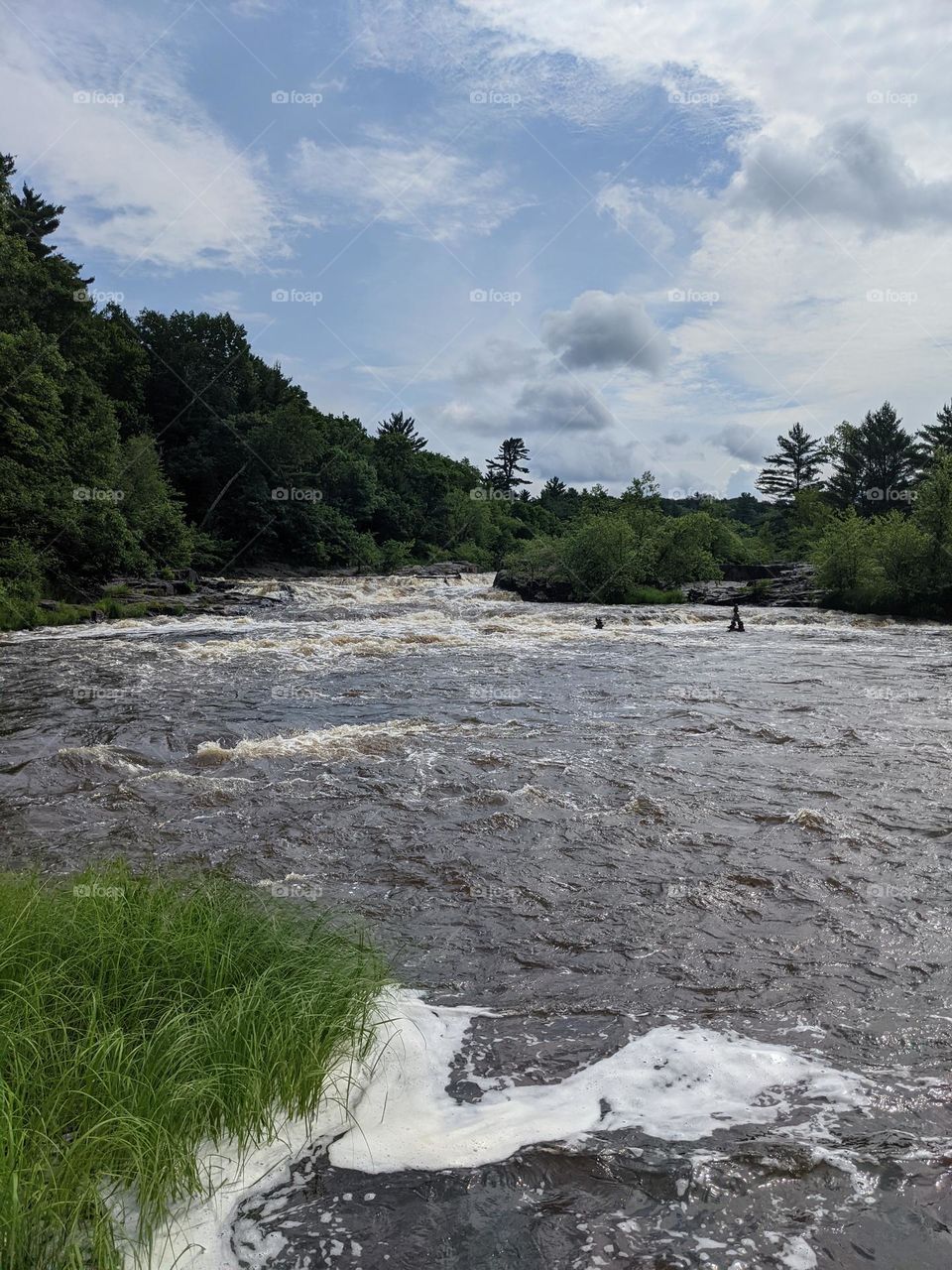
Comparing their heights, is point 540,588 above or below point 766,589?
below

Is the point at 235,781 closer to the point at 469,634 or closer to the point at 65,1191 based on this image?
the point at 65,1191

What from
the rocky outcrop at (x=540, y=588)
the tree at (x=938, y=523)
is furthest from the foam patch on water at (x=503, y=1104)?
the rocky outcrop at (x=540, y=588)

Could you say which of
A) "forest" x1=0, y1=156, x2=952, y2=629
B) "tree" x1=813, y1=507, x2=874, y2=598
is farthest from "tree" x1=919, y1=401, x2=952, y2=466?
"tree" x1=813, y1=507, x2=874, y2=598

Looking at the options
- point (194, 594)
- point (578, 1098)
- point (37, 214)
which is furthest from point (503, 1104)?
point (37, 214)

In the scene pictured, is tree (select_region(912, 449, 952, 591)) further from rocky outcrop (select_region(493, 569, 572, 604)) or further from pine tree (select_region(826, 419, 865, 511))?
pine tree (select_region(826, 419, 865, 511))

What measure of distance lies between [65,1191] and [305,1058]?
39.6 inches

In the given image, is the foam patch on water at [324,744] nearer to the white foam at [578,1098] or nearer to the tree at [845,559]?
the white foam at [578,1098]

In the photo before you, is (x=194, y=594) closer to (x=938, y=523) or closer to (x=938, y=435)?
(x=938, y=523)

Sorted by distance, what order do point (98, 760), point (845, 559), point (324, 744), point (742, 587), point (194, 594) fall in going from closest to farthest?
point (98, 760)
point (324, 744)
point (194, 594)
point (845, 559)
point (742, 587)

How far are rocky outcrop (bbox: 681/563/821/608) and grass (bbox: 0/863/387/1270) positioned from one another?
32528mm

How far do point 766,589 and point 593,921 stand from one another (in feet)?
110

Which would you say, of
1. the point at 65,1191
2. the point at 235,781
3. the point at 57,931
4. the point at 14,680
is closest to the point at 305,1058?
the point at 65,1191

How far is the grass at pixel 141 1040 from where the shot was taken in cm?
240

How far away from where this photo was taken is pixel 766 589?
35.9m
